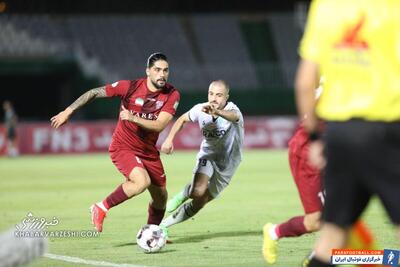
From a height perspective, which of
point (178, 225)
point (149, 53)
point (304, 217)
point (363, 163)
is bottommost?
point (178, 225)

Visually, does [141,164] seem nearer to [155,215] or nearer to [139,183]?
[139,183]

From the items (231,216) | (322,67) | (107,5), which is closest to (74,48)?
(107,5)

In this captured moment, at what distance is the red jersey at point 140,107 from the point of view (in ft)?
34.3

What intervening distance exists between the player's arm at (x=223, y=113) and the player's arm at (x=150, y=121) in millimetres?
629

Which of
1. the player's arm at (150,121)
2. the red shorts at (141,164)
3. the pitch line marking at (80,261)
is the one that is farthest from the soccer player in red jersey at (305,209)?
the red shorts at (141,164)

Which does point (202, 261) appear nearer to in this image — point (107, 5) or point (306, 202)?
point (306, 202)

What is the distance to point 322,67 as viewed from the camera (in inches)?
199

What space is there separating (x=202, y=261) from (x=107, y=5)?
36738mm

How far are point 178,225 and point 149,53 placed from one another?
30.9 meters

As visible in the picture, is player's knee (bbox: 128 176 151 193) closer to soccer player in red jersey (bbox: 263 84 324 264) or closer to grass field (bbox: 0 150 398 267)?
grass field (bbox: 0 150 398 267)

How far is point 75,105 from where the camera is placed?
10.3 meters

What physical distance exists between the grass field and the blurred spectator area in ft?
39.7

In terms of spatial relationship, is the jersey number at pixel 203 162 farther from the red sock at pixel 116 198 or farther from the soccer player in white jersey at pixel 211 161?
the red sock at pixel 116 198

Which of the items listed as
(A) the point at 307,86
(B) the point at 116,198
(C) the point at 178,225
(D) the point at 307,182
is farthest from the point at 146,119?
(A) the point at 307,86
